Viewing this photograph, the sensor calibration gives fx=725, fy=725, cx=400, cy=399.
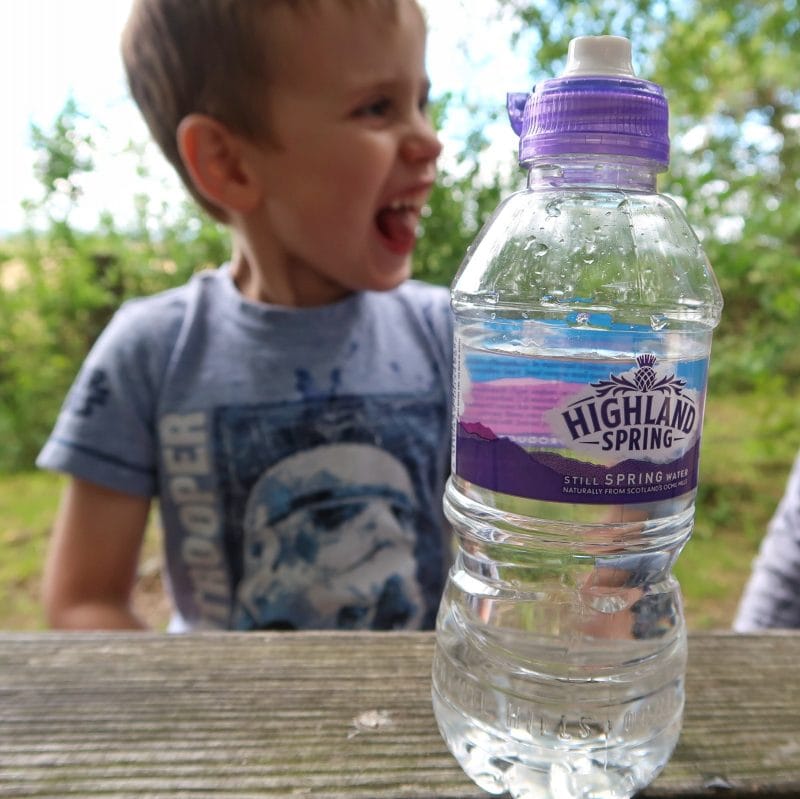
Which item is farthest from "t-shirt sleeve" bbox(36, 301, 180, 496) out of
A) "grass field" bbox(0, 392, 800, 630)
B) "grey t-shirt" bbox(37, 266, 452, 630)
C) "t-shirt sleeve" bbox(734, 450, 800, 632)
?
"grass field" bbox(0, 392, 800, 630)

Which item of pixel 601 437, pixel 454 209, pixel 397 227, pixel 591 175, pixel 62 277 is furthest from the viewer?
pixel 62 277

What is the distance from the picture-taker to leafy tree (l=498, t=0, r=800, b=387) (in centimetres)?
205

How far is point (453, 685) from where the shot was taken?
73 cm

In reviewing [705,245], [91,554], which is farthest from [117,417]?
[705,245]

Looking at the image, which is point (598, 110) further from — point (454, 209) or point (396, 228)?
point (454, 209)

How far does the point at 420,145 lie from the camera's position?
4.01 ft

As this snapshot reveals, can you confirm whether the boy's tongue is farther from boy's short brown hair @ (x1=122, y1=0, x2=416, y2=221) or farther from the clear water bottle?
the clear water bottle

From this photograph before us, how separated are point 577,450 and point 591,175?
1.16 feet

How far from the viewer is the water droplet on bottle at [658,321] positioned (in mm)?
846

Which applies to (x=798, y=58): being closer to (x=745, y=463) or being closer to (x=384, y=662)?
(x=745, y=463)

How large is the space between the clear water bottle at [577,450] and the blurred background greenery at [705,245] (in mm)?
941

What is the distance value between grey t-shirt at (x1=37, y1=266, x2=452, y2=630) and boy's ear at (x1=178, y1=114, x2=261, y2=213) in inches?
8.0

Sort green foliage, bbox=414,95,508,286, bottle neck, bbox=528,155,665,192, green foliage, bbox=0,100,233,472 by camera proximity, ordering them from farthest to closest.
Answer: green foliage, bbox=0,100,233,472 < green foliage, bbox=414,95,508,286 < bottle neck, bbox=528,155,665,192

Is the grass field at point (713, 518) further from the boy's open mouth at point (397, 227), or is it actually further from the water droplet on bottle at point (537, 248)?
the water droplet on bottle at point (537, 248)
